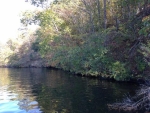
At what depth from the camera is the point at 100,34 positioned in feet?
91.0

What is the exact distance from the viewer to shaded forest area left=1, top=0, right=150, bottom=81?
2255cm

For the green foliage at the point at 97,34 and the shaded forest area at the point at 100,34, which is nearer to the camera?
the shaded forest area at the point at 100,34

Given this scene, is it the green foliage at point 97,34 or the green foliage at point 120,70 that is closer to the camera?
the green foliage at point 120,70

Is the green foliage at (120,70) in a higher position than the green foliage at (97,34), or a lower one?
lower

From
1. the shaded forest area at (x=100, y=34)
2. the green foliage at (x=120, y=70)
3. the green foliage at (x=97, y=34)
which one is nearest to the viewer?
the shaded forest area at (x=100, y=34)

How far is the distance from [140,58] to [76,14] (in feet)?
60.7

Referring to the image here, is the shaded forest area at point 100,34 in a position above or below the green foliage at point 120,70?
above

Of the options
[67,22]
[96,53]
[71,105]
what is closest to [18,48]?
[67,22]

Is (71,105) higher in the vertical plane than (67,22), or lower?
lower

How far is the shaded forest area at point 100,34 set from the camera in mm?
22547

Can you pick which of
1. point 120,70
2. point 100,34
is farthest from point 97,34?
point 120,70

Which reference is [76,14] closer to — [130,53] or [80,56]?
[80,56]

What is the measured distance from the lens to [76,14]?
1500 inches

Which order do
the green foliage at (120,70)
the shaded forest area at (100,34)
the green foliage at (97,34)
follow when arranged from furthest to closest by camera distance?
the green foliage at (97,34)
the green foliage at (120,70)
the shaded forest area at (100,34)
